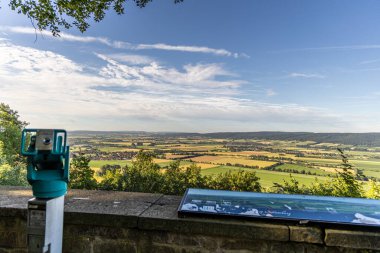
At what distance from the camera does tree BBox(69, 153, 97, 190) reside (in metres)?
4.64

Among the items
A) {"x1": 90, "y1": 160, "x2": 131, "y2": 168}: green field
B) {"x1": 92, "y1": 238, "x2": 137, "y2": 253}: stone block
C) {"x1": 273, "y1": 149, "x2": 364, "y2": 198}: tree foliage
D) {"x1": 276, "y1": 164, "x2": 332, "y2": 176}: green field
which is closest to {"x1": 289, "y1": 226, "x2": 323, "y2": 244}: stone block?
{"x1": 92, "y1": 238, "x2": 137, "y2": 253}: stone block

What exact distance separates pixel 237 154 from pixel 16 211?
12.1 ft

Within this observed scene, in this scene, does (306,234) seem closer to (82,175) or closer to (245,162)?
(245,162)

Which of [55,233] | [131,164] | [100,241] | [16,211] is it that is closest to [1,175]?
[131,164]

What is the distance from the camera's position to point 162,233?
2.62 metres

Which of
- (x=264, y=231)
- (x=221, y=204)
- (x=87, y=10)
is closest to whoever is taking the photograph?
(x=264, y=231)

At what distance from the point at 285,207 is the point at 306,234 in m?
0.38

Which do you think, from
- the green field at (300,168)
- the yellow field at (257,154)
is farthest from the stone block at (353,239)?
the yellow field at (257,154)

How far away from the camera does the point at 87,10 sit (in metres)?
6.45

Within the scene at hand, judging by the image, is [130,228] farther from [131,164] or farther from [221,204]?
[131,164]

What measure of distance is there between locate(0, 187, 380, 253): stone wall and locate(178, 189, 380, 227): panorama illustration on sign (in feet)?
0.30

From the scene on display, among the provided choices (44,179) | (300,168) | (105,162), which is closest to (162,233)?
(44,179)

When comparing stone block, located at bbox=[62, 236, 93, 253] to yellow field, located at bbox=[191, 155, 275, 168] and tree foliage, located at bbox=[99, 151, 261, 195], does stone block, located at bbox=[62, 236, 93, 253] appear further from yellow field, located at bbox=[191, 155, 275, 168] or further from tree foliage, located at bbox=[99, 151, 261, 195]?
yellow field, located at bbox=[191, 155, 275, 168]

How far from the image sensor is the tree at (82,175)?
4645 millimetres
